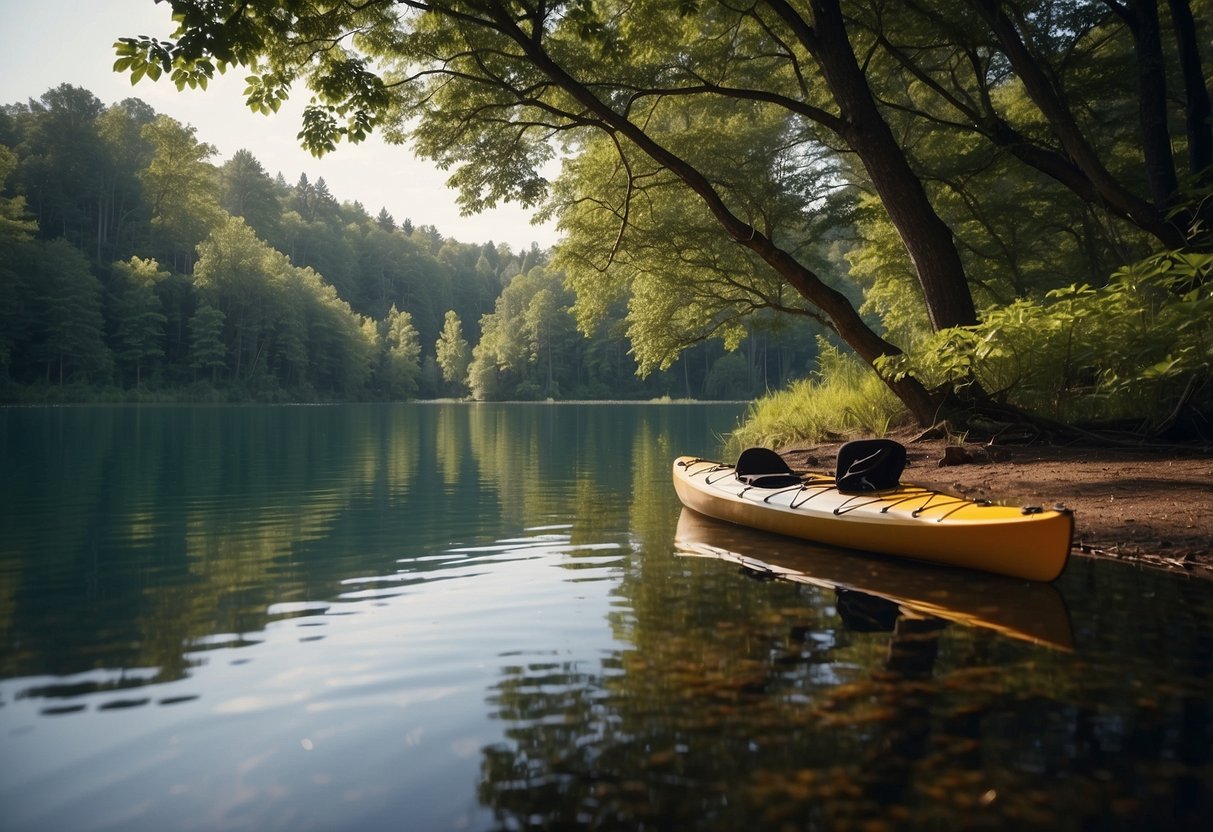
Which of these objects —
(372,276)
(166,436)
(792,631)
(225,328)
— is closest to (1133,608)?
(792,631)

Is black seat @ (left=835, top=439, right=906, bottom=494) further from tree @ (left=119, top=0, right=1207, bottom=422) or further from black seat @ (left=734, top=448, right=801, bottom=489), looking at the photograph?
tree @ (left=119, top=0, right=1207, bottom=422)

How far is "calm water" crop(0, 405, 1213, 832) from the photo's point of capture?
2.79 m

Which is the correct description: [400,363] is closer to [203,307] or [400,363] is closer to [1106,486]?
[203,307]

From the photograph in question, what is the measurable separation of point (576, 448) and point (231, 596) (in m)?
13.8

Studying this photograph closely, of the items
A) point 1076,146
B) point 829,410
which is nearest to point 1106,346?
point 1076,146

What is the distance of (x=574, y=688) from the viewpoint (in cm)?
385

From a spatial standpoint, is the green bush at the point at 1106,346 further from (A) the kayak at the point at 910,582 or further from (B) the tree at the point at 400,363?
(B) the tree at the point at 400,363

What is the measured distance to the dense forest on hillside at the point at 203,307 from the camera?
44.4m

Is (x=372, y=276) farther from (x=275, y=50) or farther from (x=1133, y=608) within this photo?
(x=1133, y=608)

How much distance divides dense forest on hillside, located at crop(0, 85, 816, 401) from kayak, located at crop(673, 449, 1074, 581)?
33.8m

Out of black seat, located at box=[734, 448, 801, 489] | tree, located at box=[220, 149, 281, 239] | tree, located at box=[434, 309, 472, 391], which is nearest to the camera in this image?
black seat, located at box=[734, 448, 801, 489]

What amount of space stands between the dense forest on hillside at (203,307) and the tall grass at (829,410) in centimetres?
2560

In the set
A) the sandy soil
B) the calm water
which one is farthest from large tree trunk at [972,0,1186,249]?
the calm water

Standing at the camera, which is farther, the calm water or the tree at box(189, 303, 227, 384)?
the tree at box(189, 303, 227, 384)
